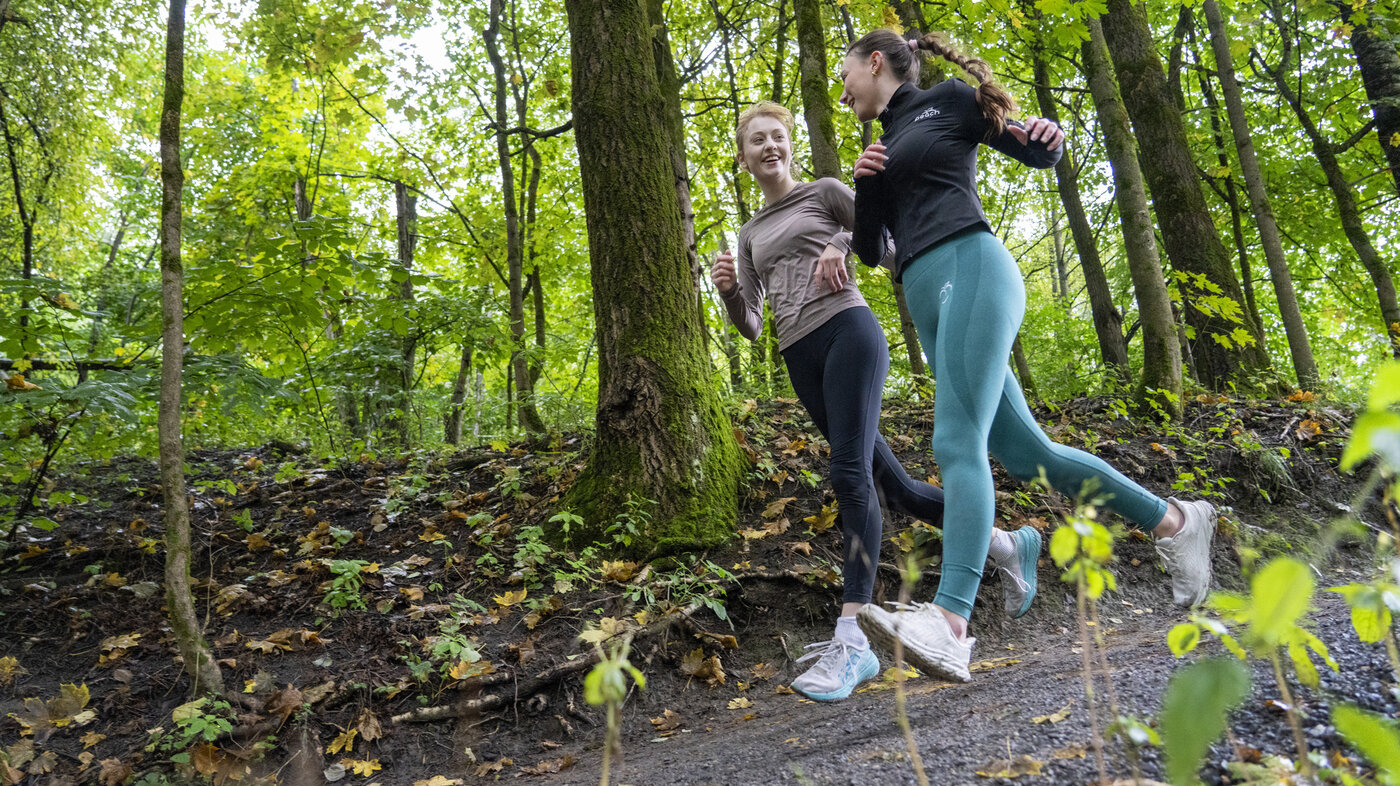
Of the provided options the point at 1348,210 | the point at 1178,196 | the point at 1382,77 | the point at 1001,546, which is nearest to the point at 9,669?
the point at 1001,546

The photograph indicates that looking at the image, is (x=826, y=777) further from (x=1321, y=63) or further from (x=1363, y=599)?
(x=1321, y=63)

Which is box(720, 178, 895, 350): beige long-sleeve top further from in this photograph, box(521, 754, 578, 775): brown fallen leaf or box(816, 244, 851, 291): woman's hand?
box(521, 754, 578, 775): brown fallen leaf

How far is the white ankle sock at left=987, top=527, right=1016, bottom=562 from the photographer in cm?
292

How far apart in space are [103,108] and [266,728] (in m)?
9.68

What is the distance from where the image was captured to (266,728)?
2.84 m

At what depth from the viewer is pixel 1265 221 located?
7594mm

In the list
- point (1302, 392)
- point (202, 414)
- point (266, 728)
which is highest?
point (202, 414)

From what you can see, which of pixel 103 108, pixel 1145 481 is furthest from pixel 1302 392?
pixel 103 108

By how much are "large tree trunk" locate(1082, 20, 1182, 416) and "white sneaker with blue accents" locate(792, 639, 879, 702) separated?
416cm

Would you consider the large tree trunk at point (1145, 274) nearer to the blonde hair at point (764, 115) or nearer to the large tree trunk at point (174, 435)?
the blonde hair at point (764, 115)

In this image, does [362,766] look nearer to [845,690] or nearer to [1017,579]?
[845,690]

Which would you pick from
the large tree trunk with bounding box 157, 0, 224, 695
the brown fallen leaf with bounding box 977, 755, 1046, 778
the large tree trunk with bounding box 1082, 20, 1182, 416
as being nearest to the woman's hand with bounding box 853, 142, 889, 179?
the brown fallen leaf with bounding box 977, 755, 1046, 778

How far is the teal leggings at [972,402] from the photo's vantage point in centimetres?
246

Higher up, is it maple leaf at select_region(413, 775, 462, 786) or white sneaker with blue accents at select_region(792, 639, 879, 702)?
white sneaker with blue accents at select_region(792, 639, 879, 702)
